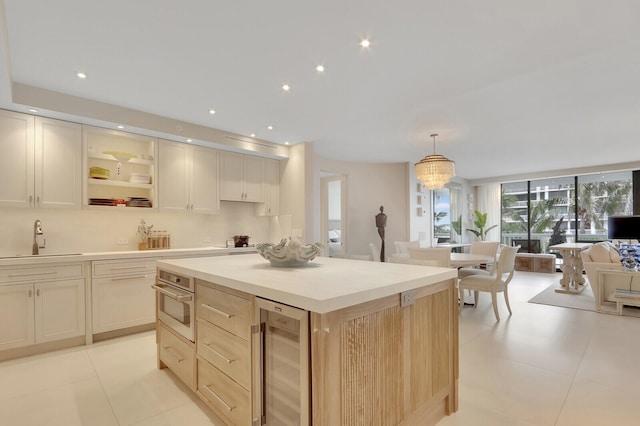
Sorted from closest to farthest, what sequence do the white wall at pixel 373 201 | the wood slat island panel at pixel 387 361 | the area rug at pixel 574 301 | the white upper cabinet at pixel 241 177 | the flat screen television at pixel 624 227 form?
1. the wood slat island panel at pixel 387 361
2. the area rug at pixel 574 301
3. the white upper cabinet at pixel 241 177
4. the flat screen television at pixel 624 227
5. the white wall at pixel 373 201

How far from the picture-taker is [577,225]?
25.2 ft

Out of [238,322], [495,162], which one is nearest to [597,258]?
[495,162]

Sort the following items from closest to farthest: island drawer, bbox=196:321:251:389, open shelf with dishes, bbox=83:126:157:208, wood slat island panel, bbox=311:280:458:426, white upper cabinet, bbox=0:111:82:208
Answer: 1. wood slat island panel, bbox=311:280:458:426
2. island drawer, bbox=196:321:251:389
3. white upper cabinet, bbox=0:111:82:208
4. open shelf with dishes, bbox=83:126:157:208

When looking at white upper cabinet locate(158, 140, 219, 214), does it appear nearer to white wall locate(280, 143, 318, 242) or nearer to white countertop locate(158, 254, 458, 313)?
white wall locate(280, 143, 318, 242)

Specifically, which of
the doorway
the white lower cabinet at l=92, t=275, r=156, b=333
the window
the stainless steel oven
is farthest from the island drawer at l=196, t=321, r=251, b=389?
the window

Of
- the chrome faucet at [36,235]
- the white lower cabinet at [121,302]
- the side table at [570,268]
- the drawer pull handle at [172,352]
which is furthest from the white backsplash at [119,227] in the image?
the side table at [570,268]

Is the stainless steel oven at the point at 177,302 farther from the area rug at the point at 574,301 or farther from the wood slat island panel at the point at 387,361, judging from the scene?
the area rug at the point at 574,301

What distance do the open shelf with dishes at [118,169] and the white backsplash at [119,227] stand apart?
0.20m

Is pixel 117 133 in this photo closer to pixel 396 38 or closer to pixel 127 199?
pixel 127 199

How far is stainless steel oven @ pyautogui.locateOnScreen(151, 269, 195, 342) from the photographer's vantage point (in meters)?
2.04

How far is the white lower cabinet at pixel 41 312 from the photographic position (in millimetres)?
2832

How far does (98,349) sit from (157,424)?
1702mm

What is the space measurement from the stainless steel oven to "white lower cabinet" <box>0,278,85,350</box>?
1.31 m

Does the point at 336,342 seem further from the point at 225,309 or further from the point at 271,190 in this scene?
the point at 271,190
